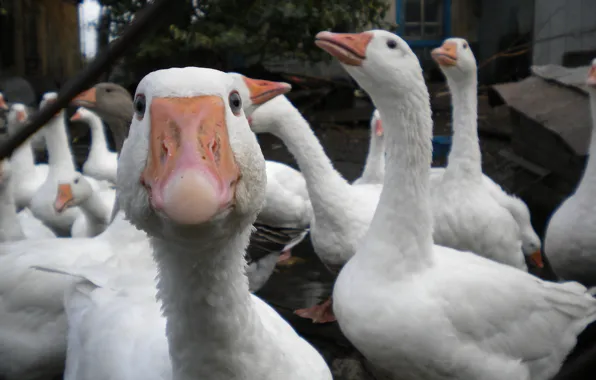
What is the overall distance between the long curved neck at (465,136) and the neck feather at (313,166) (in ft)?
2.25

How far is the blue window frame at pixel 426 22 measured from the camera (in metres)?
5.73

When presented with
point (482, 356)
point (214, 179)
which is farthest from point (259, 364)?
point (482, 356)

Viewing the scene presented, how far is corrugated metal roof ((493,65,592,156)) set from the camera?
15.3ft

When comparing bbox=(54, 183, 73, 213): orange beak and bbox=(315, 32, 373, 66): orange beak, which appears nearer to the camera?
bbox=(315, 32, 373, 66): orange beak

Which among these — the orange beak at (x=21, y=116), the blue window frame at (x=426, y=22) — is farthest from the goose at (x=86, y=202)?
the blue window frame at (x=426, y=22)

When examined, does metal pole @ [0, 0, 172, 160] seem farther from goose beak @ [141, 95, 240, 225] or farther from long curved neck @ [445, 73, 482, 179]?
long curved neck @ [445, 73, 482, 179]

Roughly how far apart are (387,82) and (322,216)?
1094 millimetres

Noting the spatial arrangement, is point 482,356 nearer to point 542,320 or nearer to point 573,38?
point 542,320

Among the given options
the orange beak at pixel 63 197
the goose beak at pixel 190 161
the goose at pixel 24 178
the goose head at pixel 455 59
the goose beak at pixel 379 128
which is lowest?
the goose at pixel 24 178

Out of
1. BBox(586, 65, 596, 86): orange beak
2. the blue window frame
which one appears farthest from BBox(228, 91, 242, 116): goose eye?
the blue window frame

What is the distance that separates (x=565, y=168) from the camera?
4.89m

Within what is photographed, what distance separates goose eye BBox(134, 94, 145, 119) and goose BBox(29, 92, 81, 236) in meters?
3.37

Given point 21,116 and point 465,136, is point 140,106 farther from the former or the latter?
point 21,116

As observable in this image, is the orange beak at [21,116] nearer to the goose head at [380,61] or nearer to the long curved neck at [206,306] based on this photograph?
the goose head at [380,61]
